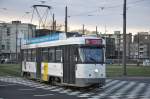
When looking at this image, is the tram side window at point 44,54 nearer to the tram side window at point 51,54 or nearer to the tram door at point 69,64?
the tram side window at point 51,54

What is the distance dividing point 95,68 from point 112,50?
385ft

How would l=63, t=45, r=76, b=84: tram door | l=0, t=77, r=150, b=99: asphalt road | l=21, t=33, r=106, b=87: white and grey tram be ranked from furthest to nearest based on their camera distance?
l=63, t=45, r=76, b=84: tram door
l=21, t=33, r=106, b=87: white and grey tram
l=0, t=77, r=150, b=99: asphalt road

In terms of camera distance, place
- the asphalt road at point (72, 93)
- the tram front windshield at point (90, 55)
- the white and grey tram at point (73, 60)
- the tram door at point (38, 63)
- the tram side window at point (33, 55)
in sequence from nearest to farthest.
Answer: the asphalt road at point (72, 93), the white and grey tram at point (73, 60), the tram front windshield at point (90, 55), the tram door at point (38, 63), the tram side window at point (33, 55)

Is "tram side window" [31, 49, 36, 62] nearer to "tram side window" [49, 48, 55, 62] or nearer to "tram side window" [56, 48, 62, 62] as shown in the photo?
"tram side window" [49, 48, 55, 62]

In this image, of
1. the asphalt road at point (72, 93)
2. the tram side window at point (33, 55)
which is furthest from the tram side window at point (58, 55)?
the tram side window at point (33, 55)

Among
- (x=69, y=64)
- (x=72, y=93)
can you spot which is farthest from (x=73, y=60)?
(x=72, y=93)

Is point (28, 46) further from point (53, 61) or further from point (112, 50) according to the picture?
point (112, 50)

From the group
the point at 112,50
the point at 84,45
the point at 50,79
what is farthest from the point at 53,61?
the point at 112,50

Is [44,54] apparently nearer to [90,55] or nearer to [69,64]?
[69,64]

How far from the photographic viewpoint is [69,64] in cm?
2475

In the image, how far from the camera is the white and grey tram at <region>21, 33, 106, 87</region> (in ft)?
77.2

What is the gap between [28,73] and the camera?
34.9 metres

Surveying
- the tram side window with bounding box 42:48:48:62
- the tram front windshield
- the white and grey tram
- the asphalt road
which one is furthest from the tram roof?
the asphalt road

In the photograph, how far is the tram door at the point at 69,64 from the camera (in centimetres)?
2431
